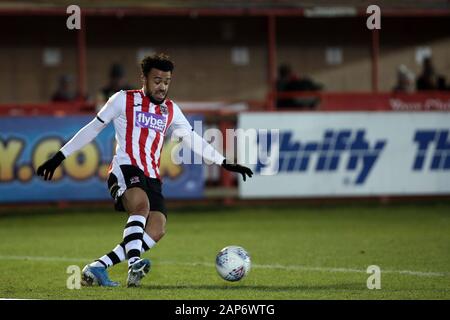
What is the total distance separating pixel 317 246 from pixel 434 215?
4479 mm

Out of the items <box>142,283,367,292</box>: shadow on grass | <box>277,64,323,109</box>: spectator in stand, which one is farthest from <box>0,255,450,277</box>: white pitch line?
<box>277,64,323,109</box>: spectator in stand

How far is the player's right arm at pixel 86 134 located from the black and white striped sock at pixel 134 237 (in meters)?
0.86

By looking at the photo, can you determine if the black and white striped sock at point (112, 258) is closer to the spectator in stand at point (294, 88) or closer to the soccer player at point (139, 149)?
the soccer player at point (139, 149)

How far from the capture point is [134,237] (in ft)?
29.3

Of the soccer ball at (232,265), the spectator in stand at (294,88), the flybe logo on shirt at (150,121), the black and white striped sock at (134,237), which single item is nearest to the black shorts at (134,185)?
the black and white striped sock at (134,237)

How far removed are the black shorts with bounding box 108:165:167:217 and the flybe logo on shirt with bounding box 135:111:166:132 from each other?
419mm

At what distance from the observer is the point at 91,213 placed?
17172 millimetres

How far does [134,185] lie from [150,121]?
0.65m

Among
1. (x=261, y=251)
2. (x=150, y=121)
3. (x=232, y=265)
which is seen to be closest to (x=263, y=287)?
(x=232, y=265)

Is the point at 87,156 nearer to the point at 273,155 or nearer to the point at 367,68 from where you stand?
the point at 273,155

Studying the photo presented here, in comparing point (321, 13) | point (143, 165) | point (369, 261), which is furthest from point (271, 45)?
point (143, 165)

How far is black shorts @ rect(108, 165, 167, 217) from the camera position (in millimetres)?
9141

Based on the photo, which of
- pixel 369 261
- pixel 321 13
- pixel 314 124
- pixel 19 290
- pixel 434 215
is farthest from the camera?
pixel 321 13

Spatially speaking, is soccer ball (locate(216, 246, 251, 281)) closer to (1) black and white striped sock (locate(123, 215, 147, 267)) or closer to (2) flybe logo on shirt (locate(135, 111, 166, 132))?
(1) black and white striped sock (locate(123, 215, 147, 267))
